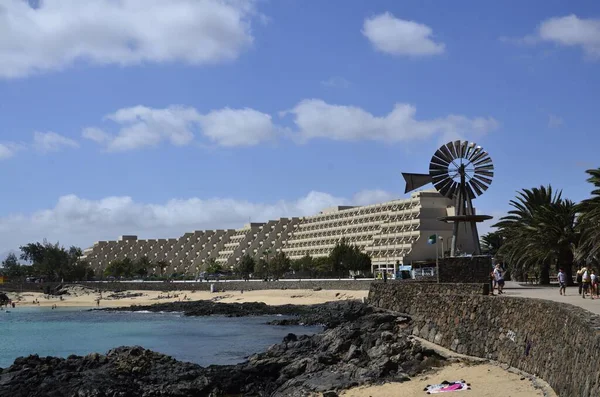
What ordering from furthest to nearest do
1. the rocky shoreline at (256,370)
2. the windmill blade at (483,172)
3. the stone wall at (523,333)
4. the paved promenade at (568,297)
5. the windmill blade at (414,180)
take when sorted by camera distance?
the windmill blade at (414,180) → the windmill blade at (483,172) → the rocky shoreline at (256,370) → the paved promenade at (568,297) → the stone wall at (523,333)

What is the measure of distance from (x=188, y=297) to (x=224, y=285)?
26.5ft

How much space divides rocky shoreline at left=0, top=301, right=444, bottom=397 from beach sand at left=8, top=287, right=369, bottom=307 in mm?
33294

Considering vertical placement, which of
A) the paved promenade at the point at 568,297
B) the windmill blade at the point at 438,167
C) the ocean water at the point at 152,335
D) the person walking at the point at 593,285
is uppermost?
the windmill blade at the point at 438,167

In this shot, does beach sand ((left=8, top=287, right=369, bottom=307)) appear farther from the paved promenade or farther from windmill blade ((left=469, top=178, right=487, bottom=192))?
the paved promenade

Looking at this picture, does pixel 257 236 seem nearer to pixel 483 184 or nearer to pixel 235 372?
pixel 483 184

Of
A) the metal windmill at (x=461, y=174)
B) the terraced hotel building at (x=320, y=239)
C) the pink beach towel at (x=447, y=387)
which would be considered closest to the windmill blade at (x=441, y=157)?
the metal windmill at (x=461, y=174)

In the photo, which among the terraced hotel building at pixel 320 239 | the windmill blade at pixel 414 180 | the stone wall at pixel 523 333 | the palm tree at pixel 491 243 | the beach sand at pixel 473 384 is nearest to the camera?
the stone wall at pixel 523 333

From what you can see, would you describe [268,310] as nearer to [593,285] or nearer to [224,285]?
[224,285]

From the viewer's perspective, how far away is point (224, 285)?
9700 centimetres

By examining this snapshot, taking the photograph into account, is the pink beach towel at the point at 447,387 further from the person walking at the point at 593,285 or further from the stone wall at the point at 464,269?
the stone wall at the point at 464,269

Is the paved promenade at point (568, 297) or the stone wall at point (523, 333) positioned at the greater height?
the paved promenade at point (568, 297)

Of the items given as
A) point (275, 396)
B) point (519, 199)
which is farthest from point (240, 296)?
point (275, 396)

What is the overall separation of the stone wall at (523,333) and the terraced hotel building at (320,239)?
145ft

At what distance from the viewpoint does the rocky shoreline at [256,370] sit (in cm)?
1980
